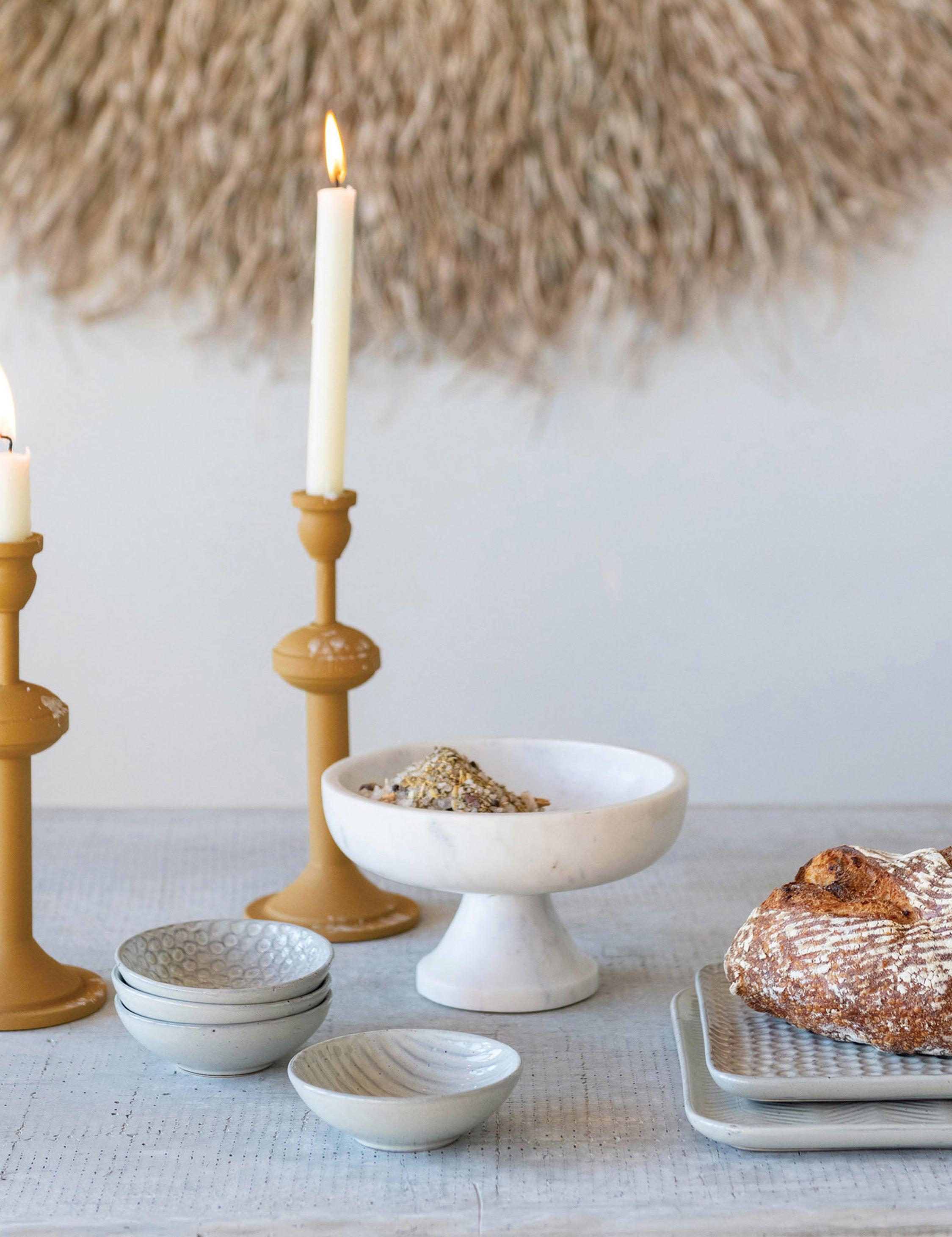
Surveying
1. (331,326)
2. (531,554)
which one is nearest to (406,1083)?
(331,326)

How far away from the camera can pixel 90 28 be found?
134 centimetres

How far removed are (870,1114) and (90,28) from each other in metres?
1.23

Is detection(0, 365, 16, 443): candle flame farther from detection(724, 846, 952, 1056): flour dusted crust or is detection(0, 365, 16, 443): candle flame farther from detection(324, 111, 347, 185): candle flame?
detection(724, 846, 952, 1056): flour dusted crust

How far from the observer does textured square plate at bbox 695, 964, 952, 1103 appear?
597mm

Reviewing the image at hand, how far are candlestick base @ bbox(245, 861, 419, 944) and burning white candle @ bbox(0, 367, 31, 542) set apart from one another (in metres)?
0.31

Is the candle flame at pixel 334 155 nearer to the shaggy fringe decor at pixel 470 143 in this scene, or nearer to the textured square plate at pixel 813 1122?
the shaggy fringe decor at pixel 470 143

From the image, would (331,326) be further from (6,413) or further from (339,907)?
(339,907)

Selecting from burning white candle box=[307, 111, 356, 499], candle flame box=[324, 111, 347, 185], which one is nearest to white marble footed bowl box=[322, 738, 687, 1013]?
burning white candle box=[307, 111, 356, 499]

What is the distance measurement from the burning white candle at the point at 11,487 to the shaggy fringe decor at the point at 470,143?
2.20 ft

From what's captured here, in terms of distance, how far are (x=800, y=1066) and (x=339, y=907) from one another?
1.24ft

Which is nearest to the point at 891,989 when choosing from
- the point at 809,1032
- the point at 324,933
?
the point at 809,1032

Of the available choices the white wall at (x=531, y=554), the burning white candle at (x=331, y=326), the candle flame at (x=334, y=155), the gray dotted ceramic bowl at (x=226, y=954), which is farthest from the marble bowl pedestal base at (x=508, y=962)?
the white wall at (x=531, y=554)

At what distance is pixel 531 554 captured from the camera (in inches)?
59.6

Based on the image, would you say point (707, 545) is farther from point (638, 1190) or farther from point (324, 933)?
point (638, 1190)
